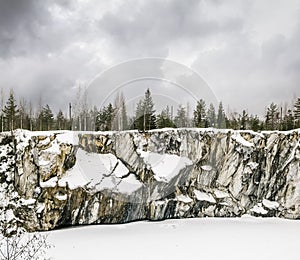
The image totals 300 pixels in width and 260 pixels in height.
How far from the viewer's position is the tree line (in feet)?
51.6

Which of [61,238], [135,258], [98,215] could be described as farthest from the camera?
[98,215]

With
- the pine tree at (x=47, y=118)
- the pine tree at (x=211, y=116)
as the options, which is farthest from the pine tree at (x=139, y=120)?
the pine tree at (x=47, y=118)

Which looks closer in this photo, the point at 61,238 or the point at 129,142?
the point at 61,238

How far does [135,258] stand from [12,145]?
7241mm

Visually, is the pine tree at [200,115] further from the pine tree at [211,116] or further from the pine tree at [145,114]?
the pine tree at [145,114]

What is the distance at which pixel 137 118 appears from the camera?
51.8 ft

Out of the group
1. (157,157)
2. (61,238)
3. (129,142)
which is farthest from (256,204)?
(61,238)

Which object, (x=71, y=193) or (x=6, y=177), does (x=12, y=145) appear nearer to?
(x=6, y=177)

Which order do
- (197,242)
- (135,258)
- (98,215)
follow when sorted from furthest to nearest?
1. (98,215)
2. (197,242)
3. (135,258)

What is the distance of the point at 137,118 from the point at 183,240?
770cm

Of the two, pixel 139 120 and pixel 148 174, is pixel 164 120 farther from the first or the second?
pixel 148 174

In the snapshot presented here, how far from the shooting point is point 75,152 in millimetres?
12203

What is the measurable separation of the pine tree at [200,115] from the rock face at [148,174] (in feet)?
18.4

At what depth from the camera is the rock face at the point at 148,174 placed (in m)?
11.6
